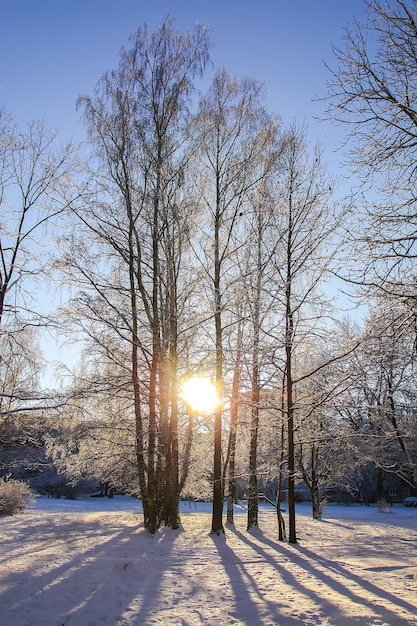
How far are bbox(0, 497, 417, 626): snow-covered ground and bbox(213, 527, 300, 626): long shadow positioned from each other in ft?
0.04

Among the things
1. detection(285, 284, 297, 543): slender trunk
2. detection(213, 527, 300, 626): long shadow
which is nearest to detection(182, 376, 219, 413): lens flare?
detection(285, 284, 297, 543): slender trunk

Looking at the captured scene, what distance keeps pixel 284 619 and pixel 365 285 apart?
3502 millimetres

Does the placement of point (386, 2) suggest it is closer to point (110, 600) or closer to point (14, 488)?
point (110, 600)

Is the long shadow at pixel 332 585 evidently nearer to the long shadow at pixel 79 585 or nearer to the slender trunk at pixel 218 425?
the long shadow at pixel 79 585

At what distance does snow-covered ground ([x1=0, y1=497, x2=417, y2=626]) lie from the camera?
445cm

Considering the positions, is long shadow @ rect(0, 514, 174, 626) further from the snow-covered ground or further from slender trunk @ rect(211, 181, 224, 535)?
slender trunk @ rect(211, 181, 224, 535)

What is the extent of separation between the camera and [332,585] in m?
5.68

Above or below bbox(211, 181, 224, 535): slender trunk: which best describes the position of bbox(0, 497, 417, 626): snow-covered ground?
below

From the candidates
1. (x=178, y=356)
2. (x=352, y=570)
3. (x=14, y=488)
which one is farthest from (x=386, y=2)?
(x=14, y=488)

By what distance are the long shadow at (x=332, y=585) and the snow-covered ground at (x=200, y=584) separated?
1cm

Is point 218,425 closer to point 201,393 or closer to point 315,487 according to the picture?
point 201,393

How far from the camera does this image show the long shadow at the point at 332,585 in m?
4.43

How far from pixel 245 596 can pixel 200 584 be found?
36.5 inches

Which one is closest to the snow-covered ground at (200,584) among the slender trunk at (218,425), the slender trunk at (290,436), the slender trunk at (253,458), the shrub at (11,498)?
the slender trunk at (290,436)
